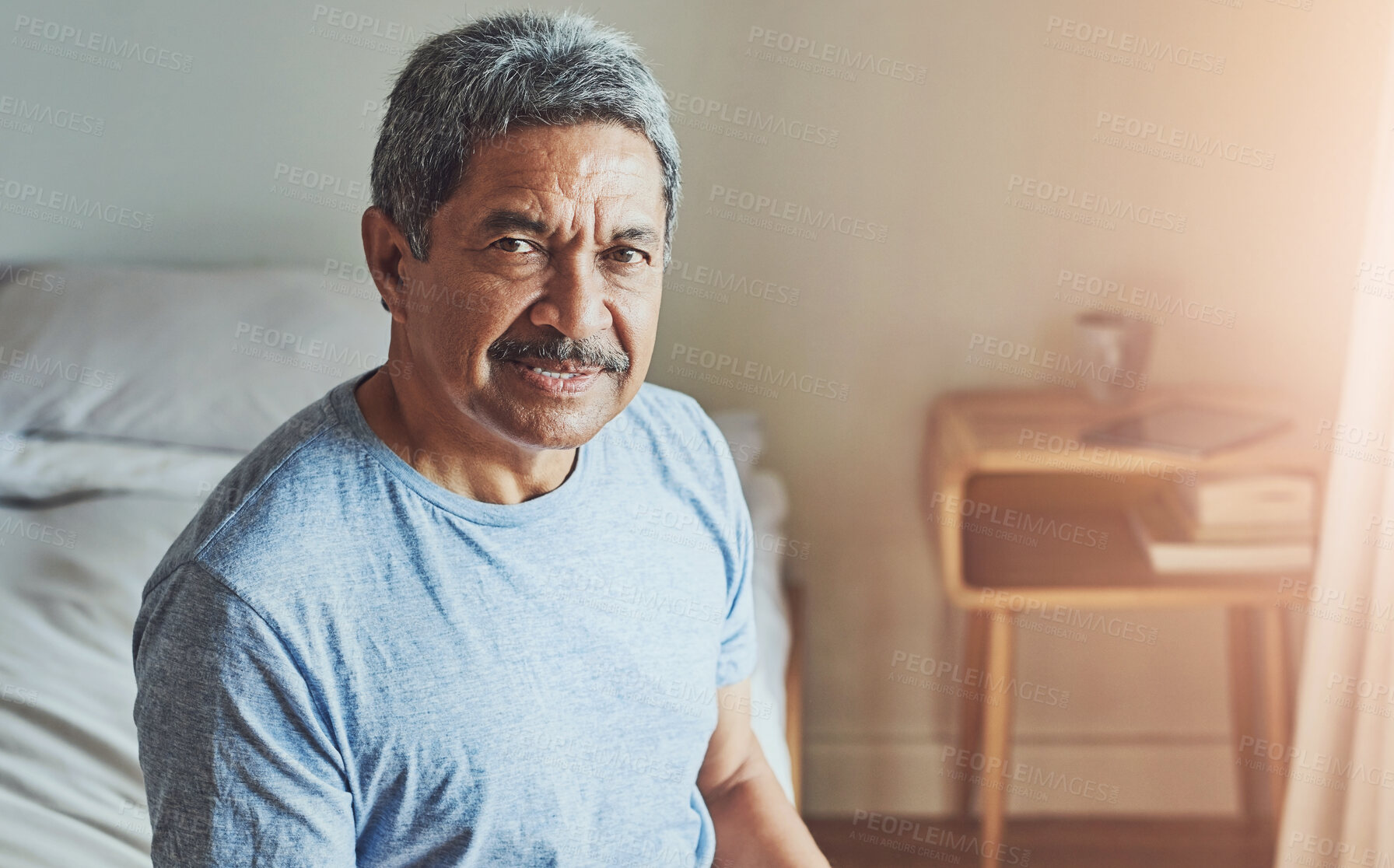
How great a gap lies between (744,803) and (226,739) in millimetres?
511

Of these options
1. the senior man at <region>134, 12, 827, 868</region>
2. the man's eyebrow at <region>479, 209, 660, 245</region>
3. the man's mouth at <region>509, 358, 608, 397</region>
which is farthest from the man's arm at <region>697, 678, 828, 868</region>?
the man's eyebrow at <region>479, 209, 660, 245</region>

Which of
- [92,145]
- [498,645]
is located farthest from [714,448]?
[92,145]

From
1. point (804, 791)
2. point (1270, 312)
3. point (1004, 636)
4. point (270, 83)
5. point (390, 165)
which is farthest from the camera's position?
point (804, 791)

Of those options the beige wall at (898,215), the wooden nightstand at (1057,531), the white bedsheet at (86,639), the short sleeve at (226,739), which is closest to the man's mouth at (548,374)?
the short sleeve at (226,739)

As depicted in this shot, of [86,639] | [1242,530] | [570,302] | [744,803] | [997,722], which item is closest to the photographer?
[570,302]

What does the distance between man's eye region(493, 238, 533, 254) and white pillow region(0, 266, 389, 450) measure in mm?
1057

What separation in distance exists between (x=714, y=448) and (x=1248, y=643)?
1310mm

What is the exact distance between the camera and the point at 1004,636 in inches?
65.1

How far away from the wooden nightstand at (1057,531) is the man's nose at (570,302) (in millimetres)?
956

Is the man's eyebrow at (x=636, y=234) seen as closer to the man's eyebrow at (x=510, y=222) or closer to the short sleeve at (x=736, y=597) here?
the man's eyebrow at (x=510, y=222)

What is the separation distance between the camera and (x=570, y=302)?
79cm

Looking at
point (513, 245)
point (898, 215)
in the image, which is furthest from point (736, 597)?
point (898, 215)

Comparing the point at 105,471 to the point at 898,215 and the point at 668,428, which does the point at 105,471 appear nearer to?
the point at 668,428

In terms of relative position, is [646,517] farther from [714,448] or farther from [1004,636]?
[1004,636]
